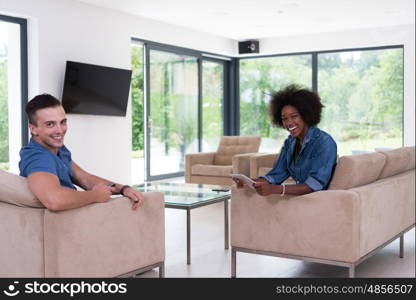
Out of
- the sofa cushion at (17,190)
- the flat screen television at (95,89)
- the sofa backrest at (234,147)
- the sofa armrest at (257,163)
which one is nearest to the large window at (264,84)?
the sofa backrest at (234,147)

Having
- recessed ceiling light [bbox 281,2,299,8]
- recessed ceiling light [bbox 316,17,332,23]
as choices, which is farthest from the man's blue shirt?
recessed ceiling light [bbox 316,17,332,23]

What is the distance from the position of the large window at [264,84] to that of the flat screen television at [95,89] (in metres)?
3.78

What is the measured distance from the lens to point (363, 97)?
9828mm

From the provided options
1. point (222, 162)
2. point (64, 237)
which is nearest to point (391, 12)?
point (222, 162)

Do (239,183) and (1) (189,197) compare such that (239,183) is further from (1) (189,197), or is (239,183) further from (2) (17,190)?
(2) (17,190)

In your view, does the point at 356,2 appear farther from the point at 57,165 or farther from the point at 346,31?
the point at 57,165

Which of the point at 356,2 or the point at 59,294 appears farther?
the point at 356,2

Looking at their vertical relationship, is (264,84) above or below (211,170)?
above

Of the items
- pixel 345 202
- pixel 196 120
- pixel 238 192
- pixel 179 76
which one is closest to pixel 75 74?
pixel 179 76

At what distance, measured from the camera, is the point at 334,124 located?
10.2 meters

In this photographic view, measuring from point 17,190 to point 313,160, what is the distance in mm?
1646

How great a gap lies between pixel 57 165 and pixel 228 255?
6.29 ft

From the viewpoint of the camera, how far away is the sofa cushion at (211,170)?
6.85 m

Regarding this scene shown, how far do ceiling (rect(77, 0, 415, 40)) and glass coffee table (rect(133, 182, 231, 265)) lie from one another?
320cm
